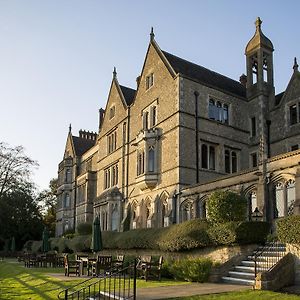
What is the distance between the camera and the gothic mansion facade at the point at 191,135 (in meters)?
28.9

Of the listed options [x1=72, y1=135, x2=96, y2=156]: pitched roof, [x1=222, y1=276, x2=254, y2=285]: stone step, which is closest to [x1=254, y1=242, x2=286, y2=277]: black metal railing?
[x1=222, y1=276, x2=254, y2=285]: stone step

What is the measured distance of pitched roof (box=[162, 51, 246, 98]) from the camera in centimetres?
3222

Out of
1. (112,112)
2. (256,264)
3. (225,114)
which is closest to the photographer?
(256,264)

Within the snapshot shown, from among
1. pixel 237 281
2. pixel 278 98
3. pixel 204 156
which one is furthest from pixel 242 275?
pixel 278 98

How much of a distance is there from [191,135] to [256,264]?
15480 mm

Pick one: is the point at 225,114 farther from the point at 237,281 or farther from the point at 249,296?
the point at 249,296

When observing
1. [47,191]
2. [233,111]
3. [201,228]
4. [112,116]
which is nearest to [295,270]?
[201,228]

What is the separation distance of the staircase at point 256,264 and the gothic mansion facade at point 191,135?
670cm

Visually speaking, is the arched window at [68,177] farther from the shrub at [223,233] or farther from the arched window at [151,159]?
the shrub at [223,233]

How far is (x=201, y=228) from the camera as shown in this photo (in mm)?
19484

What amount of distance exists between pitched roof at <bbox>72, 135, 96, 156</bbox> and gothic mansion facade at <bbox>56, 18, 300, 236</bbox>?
20048 mm

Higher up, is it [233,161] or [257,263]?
[233,161]

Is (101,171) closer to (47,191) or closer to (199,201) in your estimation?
(199,201)

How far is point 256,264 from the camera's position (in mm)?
15086
